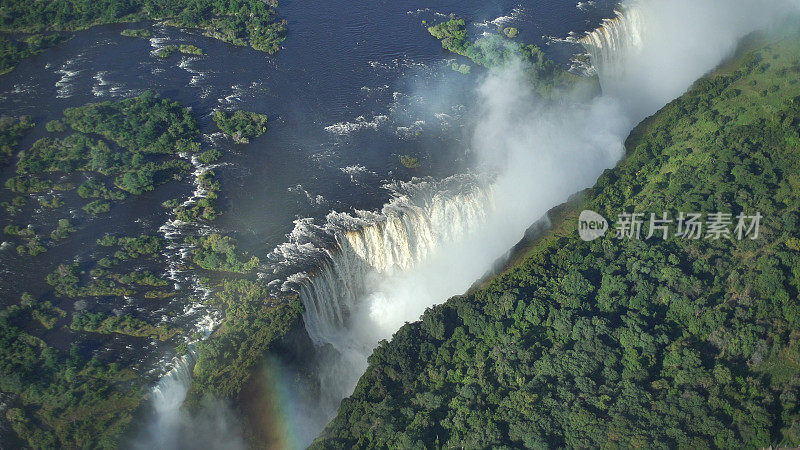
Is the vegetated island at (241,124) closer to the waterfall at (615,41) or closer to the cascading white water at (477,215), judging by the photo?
the cascading white water at (477,215)

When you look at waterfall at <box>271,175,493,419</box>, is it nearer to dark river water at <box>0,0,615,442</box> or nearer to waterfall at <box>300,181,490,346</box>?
waterfall at <box>300,181,490,346</box>

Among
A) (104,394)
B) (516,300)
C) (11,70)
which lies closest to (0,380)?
(104,394)

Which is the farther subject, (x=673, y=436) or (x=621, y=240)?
(x=621, y=240)

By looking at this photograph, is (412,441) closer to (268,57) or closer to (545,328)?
(545,328)

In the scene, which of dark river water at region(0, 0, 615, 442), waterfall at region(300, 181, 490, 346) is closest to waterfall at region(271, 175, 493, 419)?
waterfall at region(300, 181, 490, 346)

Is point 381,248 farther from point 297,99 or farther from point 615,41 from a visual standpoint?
point 615,41

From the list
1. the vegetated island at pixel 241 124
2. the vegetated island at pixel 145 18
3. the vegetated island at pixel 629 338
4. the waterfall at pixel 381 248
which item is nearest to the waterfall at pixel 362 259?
the waterfall at pixel 381 248

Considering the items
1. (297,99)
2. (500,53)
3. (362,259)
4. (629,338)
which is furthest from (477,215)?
(500,53)
